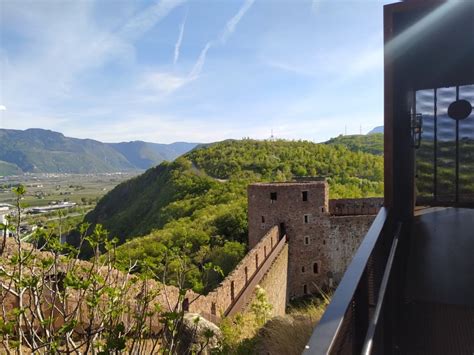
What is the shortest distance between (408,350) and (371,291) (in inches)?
29.9

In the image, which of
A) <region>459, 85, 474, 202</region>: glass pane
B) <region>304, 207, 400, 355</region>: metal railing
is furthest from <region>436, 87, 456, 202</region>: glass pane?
<region>304, 207, 400, 355</region>: metal railing

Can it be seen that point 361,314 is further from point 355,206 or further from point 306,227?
point 355,206

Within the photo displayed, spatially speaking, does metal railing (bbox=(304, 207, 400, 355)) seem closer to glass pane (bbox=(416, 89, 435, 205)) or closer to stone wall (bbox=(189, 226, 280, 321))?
glass pane (bbox=(416, 89, 435, 205))

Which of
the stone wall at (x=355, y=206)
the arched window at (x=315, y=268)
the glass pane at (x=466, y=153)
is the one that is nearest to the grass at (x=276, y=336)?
the glass pane at (x=466, y=153)

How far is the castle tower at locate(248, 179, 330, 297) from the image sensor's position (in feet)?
46.5

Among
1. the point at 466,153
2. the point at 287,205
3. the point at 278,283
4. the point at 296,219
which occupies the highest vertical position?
the point at 466,153

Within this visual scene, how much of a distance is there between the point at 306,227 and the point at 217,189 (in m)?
16.7

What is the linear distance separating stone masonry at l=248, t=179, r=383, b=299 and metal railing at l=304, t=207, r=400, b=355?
1159cm

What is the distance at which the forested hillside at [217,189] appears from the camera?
18.7m

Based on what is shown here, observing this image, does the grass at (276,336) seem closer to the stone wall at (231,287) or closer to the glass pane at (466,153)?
the stone wall at (231,287)

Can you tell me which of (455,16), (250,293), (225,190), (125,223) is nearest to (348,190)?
(225,190)

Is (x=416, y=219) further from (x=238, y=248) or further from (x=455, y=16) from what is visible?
(x=238, y=248)

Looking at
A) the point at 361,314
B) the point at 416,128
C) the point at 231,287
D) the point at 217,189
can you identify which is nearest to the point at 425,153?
the point at 416,128

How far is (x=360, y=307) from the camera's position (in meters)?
1.73
